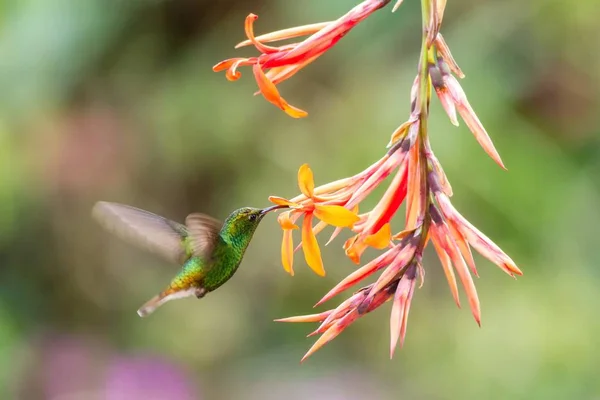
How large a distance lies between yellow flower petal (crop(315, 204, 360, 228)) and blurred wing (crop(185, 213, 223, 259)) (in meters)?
0.29

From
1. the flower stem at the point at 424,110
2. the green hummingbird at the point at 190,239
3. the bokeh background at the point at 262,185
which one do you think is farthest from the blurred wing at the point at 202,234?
the bokeh background at the point at 262,185

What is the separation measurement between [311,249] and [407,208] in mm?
79

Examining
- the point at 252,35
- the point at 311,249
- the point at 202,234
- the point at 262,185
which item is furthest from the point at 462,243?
the point at 262,185

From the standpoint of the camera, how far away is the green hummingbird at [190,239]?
0.82m

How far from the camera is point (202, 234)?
871 millimetres

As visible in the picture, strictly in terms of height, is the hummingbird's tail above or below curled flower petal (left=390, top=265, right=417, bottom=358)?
below

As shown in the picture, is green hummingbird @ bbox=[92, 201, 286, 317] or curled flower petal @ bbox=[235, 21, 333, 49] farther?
green hummingbird @ bbox=[92, 201, 286, 317]

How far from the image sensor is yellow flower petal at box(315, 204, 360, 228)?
565 millimetres

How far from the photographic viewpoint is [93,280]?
2570mm

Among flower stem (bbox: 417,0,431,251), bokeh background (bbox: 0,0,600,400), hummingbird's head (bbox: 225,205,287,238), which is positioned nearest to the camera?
flower stem (bbox: 417,0,431,251)

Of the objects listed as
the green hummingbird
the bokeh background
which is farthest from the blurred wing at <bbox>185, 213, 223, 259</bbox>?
the bokeh background

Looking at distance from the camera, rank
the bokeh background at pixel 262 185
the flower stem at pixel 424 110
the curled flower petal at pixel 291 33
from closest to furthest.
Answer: the flower stem at pixel 424 110 < the curled flower petal at pixel 291 33 < the bokeh background at pixel 262 185

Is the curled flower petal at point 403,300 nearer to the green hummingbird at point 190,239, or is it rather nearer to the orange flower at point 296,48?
the orange flower at point 296,48

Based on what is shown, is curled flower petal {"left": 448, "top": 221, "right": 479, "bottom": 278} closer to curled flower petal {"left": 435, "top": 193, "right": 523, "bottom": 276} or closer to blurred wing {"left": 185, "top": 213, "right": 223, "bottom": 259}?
curled flower petal {"left": 435, "top": 193, "right": 523, "bottom": 276}
